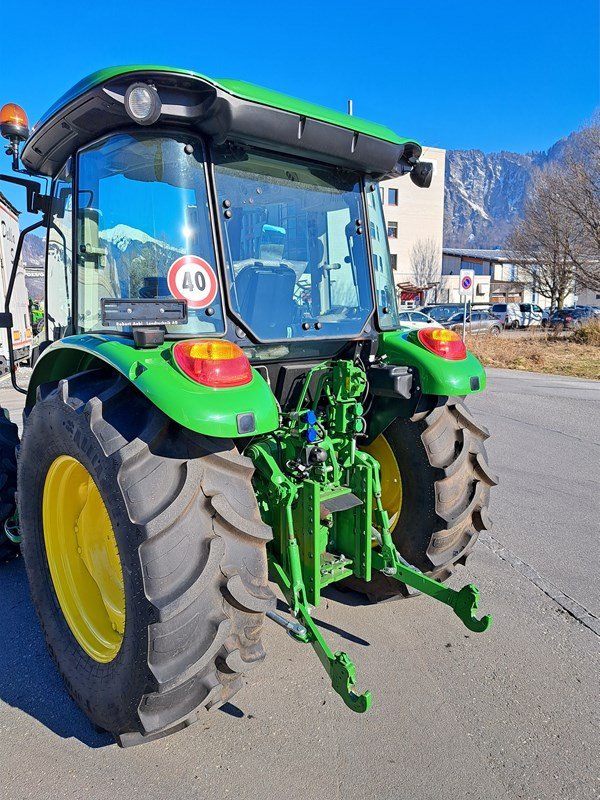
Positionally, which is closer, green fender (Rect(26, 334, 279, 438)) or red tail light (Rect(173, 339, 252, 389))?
green fender (Rect(26, 334, 279, 438))

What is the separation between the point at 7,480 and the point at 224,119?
8.47 ft

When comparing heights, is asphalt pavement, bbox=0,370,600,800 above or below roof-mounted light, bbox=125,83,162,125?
below

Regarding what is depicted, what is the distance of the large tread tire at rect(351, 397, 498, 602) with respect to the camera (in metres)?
2.94

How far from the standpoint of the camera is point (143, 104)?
2045 millimetres

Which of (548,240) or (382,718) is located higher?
(548,240)

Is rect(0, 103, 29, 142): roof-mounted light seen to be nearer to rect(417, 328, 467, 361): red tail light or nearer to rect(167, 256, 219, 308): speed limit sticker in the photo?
rect(167, 256, 219, 308): speed limit sticker

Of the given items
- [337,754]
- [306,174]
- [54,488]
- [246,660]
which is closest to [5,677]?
[54,488]

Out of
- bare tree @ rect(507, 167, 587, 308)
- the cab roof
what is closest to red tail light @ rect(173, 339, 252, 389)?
the cab roof

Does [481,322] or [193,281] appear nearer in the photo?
[193,281]

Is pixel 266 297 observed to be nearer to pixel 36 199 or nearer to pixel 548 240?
pixel 36 199

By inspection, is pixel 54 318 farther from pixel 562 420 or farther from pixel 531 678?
pixel 562 420

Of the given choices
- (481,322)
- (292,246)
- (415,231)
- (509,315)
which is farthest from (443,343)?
(415,231)

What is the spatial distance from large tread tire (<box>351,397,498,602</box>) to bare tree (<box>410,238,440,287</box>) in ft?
154

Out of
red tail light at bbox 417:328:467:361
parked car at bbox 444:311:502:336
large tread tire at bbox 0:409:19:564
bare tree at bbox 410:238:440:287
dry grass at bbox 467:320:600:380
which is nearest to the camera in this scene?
red tail light at bbox 417:328:467:361
